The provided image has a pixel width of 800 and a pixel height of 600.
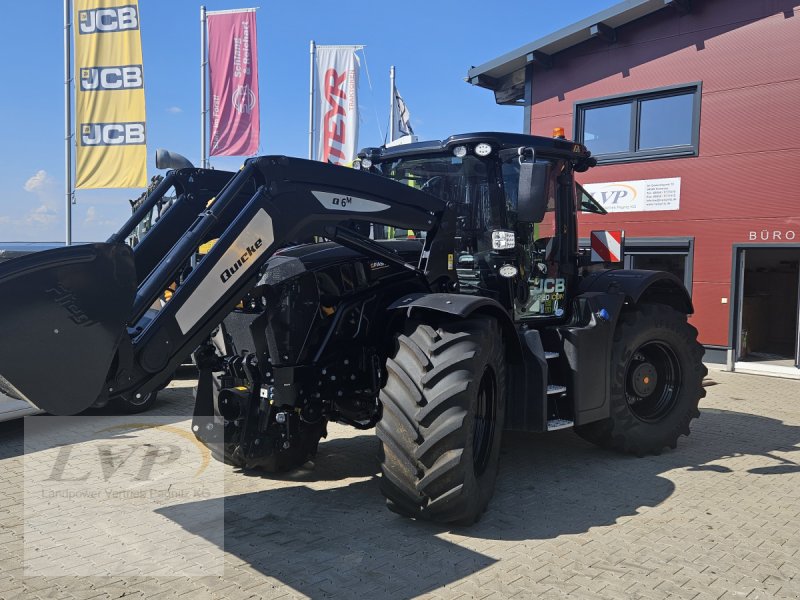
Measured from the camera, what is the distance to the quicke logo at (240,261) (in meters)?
3.71

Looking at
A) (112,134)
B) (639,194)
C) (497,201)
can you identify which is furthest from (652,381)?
(112,134)

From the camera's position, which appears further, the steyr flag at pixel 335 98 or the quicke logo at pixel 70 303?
the steyr flag at pixel 335 98

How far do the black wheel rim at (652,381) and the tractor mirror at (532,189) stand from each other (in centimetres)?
205

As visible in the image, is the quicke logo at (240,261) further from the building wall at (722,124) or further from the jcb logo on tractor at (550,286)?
the building wall at (722,124)

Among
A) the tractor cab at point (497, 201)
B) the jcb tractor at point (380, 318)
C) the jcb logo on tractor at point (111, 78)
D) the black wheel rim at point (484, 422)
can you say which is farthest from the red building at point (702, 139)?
the black wheel rim at point (484, 422)

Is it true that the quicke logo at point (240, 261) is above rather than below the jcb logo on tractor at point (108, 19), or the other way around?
below

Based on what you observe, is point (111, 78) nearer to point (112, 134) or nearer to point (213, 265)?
point (112, 134)

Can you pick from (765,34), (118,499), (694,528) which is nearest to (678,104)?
(765,34)

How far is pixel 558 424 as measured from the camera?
5.24 metres

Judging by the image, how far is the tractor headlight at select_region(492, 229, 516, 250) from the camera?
5.18 meters

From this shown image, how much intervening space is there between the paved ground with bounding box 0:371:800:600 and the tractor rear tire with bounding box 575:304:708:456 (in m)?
0.23

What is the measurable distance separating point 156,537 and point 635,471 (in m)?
3.82

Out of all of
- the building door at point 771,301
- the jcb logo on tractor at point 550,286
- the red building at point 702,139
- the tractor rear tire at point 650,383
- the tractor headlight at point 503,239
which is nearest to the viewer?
the tractor headlight at point 503,239

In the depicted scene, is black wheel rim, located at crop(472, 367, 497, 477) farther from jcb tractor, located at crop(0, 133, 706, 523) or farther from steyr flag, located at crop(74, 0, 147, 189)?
steyr flag, located at crop(74, 0, 147, 189)
